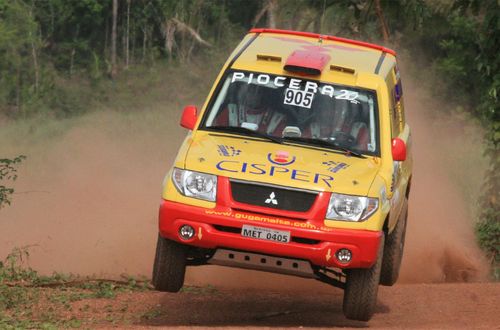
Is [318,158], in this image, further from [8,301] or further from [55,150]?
[55,150]

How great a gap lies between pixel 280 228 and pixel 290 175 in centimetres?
44

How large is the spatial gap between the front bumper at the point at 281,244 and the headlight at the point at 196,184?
0.11 m

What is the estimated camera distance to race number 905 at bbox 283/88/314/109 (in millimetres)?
10141

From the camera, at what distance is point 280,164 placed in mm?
9297

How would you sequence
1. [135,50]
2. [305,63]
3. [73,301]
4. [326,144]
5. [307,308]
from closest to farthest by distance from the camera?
[326,144]
[305,63]
[73,301]
[307,308]
[135,50]

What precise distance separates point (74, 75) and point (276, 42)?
2480cm

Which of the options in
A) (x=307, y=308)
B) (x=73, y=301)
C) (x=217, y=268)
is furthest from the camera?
(x=217, y=268)

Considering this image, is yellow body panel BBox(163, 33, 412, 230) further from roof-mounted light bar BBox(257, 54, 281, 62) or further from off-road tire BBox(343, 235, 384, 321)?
off-road tire BBox(343, 235, 384, 321)

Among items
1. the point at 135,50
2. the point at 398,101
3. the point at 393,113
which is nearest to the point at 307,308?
the point at 393,113

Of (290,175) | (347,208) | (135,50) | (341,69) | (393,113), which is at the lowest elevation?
(135,50)

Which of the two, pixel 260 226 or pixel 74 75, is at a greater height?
pixel 260 226

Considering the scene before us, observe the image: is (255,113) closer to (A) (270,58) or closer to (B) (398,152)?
(A) (270,58)

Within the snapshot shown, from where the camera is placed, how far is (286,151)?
9.58m

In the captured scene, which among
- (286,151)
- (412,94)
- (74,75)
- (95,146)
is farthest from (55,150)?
(286,151)
